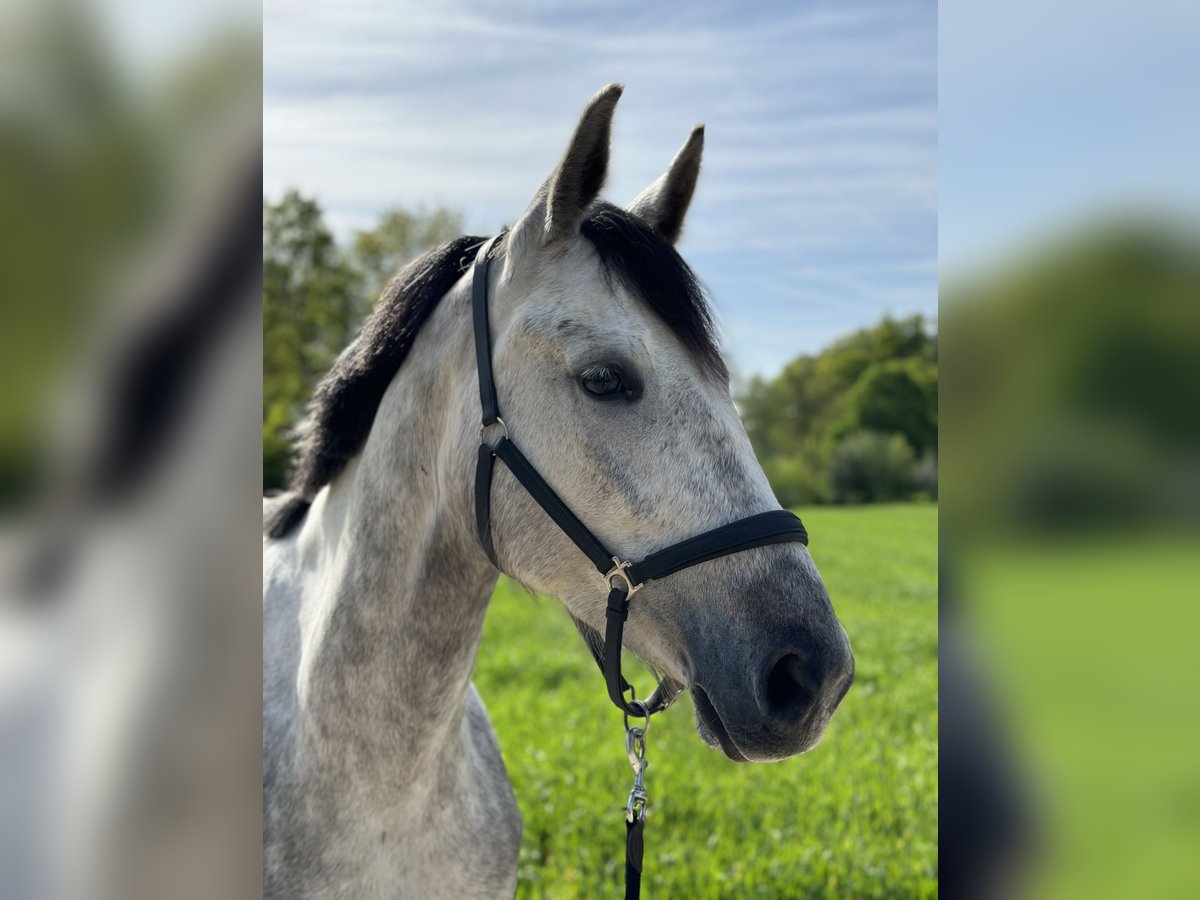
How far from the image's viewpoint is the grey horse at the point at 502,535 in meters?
1.59

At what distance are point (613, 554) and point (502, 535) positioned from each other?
0.25m

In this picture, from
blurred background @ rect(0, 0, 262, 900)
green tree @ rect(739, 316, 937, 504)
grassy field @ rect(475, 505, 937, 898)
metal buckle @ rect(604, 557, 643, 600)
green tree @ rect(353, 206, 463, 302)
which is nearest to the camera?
blurred background @ rect(0, 0, 262, 900)

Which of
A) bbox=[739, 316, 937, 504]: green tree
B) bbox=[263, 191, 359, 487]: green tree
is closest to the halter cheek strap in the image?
bbox=[263, 191, 359, 487]: green tree

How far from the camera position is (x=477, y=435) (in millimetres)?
1798

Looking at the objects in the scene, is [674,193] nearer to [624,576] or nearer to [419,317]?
[419,317]

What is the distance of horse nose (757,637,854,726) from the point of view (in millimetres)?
1502

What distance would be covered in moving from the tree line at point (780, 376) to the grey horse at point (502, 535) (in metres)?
6.93

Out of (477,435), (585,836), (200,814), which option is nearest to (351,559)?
(477,435)

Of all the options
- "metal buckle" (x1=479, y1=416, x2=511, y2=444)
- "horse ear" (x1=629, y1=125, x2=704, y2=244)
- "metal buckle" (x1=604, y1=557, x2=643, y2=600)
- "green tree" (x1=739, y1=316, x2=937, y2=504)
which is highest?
"green tree" (x1=739, y1=316, x2=937, y2=504)

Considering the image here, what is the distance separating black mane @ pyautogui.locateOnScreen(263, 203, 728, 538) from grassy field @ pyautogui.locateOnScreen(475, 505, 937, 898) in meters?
0.64

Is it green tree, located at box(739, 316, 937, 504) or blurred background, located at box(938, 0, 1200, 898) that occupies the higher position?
green tree, located at box(739, 316, 937, 504)

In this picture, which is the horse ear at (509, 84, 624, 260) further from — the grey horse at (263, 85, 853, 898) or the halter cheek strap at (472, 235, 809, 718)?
the halter cheek strap at (472, 235, 809, 718)

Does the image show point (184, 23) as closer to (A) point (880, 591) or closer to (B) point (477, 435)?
(B) point (477, 435)

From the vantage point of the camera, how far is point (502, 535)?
1786 millimetres
